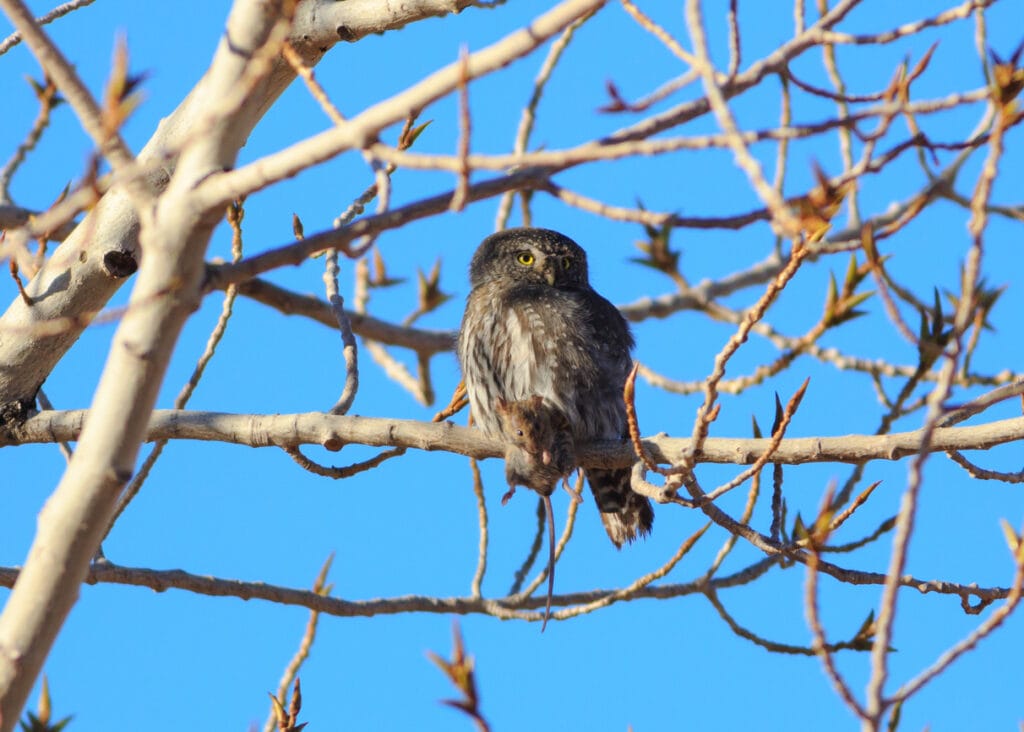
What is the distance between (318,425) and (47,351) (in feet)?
2.81

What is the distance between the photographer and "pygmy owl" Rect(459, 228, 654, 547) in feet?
16.3

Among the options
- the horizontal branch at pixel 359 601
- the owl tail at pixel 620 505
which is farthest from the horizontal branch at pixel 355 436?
the owl tail at pixel 620 505

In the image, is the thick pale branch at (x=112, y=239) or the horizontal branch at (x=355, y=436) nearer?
the horizontal branch at (x=355, y=436)

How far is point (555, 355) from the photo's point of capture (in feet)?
16.6

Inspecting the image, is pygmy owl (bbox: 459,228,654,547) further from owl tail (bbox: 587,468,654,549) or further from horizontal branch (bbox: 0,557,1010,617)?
horizontal branch (bbox: 0,557,1010,617)

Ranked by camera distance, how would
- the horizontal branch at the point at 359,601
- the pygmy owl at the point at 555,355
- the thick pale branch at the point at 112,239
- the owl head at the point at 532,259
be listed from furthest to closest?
the owl head at the point at 532,259 → the pygmy owl at the point at 555,355 → the horizontal branch at the point at 359,601 → the thick pale branch at the point at 112,239

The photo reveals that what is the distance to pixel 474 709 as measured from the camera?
1.96m

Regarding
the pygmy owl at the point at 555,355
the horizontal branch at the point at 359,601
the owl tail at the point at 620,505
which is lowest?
the horizontal branch at the point at 359,601

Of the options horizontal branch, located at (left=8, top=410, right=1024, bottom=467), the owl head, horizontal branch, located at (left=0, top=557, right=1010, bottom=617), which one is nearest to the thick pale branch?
horizontal branch, located at (left=8, top=410, right=1024, bottom=467)

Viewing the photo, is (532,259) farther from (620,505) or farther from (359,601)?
(359,601)

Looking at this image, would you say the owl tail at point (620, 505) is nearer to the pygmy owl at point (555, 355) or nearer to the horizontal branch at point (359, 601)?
the pygmy owl at point (555, 355)

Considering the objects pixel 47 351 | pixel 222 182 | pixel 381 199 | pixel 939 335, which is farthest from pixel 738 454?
pixel 47 351

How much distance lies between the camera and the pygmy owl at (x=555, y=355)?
4973 millimetres

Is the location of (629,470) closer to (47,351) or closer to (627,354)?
(627,354)
